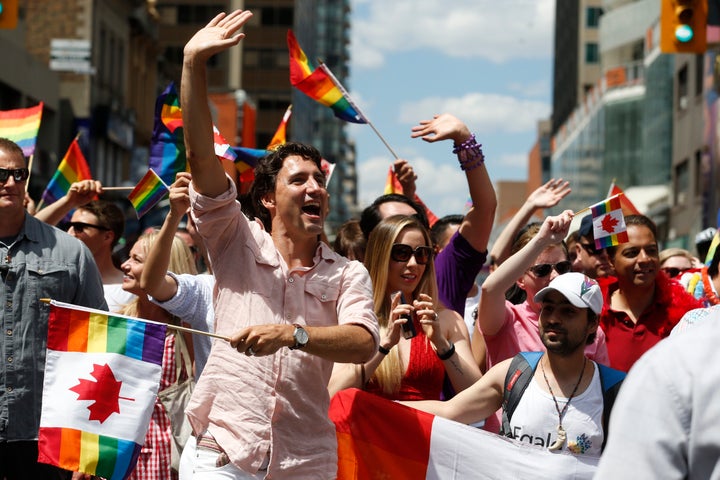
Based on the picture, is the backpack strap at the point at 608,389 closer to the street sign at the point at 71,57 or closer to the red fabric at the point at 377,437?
the red fabric at the point at 377,437

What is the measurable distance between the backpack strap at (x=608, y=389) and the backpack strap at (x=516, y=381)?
10.6 inches

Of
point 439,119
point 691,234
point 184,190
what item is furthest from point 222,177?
point 691,234

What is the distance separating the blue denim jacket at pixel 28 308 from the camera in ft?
19.5

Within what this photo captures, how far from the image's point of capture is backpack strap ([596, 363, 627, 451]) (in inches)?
202

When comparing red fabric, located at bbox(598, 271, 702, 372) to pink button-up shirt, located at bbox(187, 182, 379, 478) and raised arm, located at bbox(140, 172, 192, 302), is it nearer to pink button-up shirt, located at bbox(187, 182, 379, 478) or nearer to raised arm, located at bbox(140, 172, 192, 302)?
pink button-up shirt, located at bbox(187, 182, 379, 478)

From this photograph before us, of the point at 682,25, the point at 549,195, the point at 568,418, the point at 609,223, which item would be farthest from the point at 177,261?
the point at 682,25

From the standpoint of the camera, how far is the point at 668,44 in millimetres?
11805

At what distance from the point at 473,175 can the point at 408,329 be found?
3.39 feet

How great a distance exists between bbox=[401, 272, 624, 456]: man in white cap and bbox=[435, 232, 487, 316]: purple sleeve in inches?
45.7

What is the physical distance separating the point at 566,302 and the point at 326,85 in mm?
4405

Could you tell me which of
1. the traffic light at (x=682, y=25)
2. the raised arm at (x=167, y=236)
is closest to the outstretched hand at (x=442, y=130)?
the raised arm at (x=167, y=236)

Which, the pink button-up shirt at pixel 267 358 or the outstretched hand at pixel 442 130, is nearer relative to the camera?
the pink button-up shirt at pixel 267 358

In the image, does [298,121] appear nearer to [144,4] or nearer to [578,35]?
[578,35]

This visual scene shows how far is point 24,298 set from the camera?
6.00 metres
